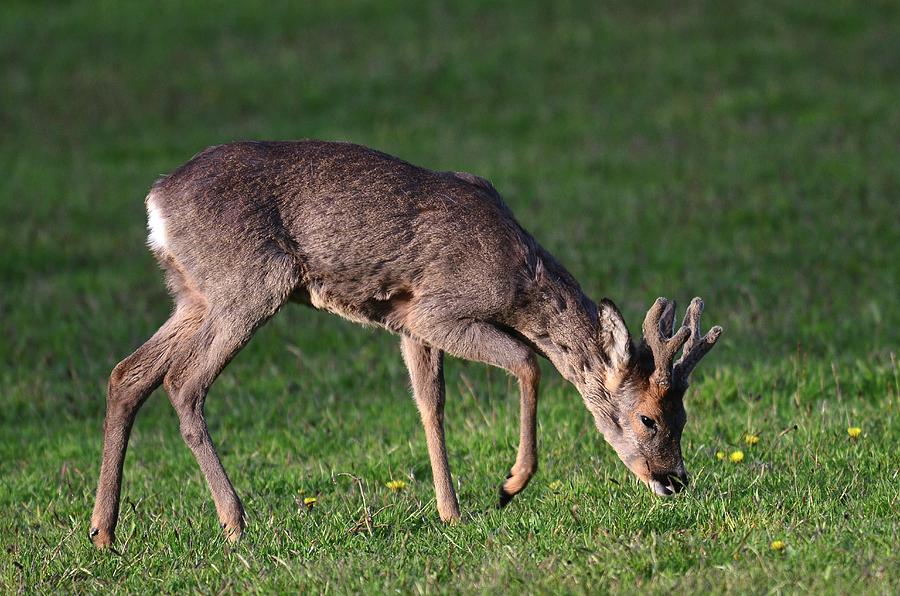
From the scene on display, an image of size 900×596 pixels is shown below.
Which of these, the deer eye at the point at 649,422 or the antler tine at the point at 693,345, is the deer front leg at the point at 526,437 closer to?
the deer eye at the point at 649,422

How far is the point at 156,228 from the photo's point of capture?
6902 mm

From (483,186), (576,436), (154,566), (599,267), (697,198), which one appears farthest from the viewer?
(697,198)

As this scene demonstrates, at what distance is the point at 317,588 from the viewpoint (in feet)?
17.1

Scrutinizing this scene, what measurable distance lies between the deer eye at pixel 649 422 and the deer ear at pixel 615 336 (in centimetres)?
29

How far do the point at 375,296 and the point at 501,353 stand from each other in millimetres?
A: 722

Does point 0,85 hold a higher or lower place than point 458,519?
lower

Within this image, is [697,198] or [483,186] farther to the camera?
[697,198]

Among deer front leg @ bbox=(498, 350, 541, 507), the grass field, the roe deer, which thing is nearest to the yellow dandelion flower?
the grass field

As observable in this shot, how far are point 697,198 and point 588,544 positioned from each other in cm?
916

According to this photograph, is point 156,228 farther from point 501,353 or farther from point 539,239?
point 539,239

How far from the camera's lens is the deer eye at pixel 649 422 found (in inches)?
269

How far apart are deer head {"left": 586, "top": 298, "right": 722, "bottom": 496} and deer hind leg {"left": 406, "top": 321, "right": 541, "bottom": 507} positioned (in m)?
0.39

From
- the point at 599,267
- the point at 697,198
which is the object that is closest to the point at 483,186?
the point at 599,267

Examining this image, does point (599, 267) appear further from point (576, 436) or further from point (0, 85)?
point (0, 85)
